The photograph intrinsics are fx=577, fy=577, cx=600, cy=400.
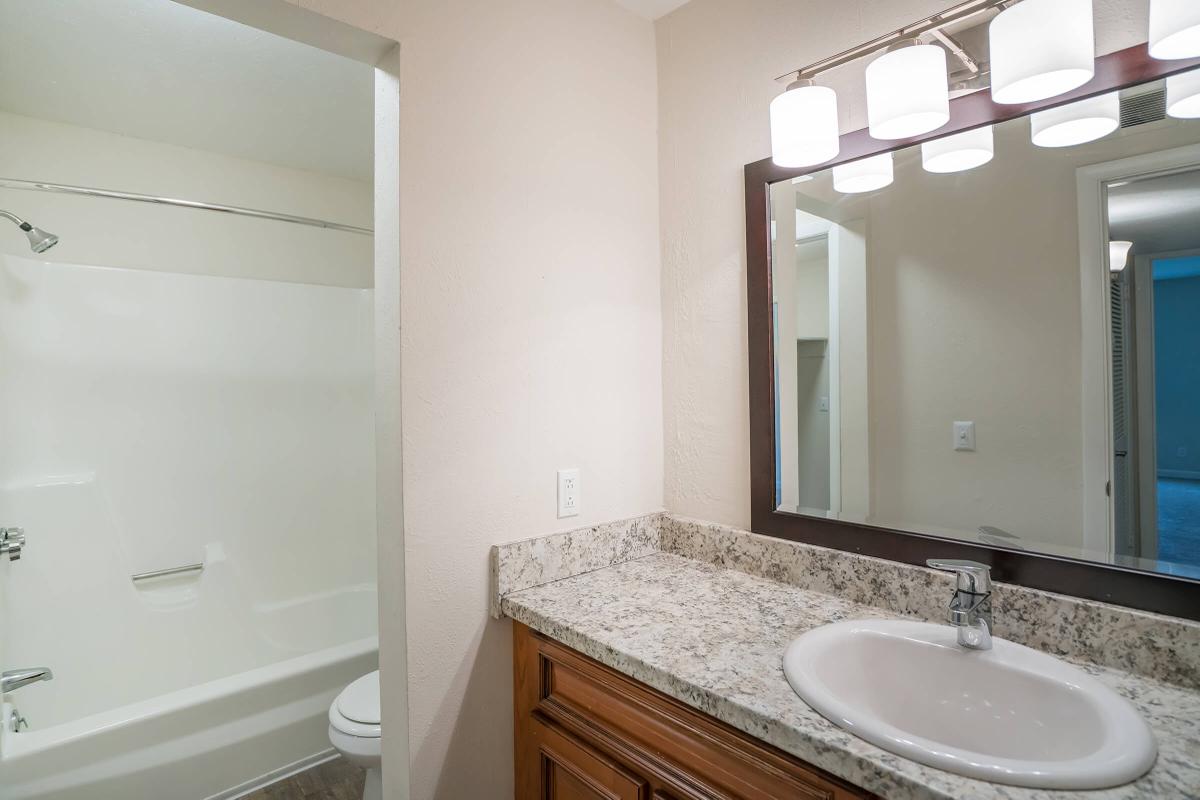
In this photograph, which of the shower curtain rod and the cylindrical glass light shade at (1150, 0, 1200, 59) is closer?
the cylindrical glass light shade at (1150, 0, 1200, 59)

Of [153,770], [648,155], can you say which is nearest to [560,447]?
[648,155]

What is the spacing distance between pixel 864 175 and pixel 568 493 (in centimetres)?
98

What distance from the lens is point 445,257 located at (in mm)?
1213

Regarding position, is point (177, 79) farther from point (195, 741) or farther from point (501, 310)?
point (195, 741)

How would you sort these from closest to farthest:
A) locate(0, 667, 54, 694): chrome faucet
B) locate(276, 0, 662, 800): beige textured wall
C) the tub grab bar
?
1. locate(276, 0, 662, 800): beige textured wall
2. locate(0, 667, 54, 694): chrome faucet
3. the tub grab bar

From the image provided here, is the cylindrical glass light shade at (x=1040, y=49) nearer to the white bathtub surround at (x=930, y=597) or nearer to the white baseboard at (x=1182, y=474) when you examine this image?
the white baseboard at (x=1182, y=474)

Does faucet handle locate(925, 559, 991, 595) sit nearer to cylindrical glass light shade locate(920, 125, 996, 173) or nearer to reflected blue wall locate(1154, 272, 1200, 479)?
reflected blue wall locate(1154, 272, 1200, 479)

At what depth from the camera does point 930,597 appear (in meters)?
1.09

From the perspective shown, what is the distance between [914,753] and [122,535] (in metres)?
2.77

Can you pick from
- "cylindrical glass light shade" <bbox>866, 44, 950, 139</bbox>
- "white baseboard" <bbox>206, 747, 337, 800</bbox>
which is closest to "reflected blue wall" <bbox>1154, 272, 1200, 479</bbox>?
"cylindrical glass light shade" <bbox>866, 44, 950, 139</bbox>

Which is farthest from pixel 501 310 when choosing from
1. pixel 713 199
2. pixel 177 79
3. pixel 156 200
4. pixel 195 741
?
pixel 195 741

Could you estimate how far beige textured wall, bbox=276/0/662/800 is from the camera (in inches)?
46.1

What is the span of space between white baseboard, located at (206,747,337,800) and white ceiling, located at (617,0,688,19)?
276 cm

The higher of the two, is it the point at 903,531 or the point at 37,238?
the point at 37,238
